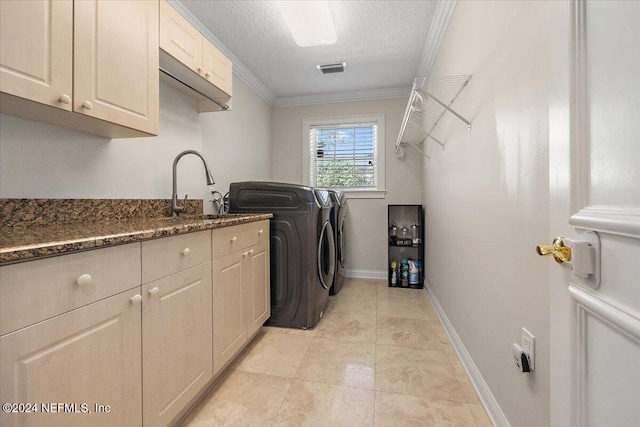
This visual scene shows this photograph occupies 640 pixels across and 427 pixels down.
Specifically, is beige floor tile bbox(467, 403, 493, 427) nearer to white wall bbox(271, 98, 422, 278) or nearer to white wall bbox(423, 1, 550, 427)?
white wall bbox(423, 1, 550, 427)

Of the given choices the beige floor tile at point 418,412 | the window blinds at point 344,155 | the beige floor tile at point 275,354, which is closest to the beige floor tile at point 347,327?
the beige floor tile at point 275,354

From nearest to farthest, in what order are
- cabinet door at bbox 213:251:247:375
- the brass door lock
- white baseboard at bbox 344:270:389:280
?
1. the brass door lock
2. cabinet door at bbox 213:251:247:375
3. white baseboard at bbox 344:270:389:280

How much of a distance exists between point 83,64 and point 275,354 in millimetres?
1779

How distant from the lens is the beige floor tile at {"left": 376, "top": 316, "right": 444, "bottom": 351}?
1.89 metres

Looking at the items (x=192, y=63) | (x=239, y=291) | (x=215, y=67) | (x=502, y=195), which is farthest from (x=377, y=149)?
(x=239, y=291)

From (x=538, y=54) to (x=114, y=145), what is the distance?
2005mm

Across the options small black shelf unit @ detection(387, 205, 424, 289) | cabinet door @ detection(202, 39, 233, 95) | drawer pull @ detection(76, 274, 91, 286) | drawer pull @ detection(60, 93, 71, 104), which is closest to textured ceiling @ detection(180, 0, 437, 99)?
cabinet door @ detection(202, 39, 233, 95)

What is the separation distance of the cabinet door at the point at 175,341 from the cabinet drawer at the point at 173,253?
30 mm

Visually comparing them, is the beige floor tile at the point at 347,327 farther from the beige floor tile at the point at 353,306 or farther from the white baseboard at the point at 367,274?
the white baseboard at the point at 367,274

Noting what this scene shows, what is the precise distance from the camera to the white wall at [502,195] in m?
0.88

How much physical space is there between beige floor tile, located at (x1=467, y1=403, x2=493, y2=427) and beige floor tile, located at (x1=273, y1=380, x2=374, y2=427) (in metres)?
0.46

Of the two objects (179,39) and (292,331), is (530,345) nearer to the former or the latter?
(292,331)

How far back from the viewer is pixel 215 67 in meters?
1.90

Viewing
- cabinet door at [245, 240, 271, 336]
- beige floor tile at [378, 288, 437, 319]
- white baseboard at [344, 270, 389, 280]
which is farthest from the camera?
white baseboard at [344, 270, 389, 280]
